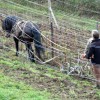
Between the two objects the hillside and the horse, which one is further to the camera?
the horse

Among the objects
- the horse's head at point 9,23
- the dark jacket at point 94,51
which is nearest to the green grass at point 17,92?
the dark jacket at point 94,51

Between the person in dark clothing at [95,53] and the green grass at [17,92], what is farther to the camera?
the person in dark clothing at [95,53]

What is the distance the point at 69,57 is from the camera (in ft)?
29.3

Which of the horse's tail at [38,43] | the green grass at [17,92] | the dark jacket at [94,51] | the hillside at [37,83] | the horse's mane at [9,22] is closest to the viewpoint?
the green grass at [17,92]

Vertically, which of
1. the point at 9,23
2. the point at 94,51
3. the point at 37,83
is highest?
the point at 9,23

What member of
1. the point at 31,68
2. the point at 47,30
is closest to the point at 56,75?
the point at 31,68

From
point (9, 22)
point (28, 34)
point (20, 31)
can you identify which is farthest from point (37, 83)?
point (9, 22)

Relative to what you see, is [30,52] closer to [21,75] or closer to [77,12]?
[21,75]

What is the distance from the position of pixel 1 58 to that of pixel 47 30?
371cm

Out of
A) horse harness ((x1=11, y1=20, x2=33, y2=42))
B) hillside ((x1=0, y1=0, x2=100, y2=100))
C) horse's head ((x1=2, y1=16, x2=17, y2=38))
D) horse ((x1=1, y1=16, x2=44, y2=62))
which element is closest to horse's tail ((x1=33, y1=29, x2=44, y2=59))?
horse ((x1=1, y1=16, x2=44, y2=62))

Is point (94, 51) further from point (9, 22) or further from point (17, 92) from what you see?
point (9, 22)

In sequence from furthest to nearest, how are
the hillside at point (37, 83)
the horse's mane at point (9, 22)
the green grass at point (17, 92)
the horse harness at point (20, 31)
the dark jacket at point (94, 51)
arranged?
1. the horse's mane at point (9, 22)
2. the horse harness at point (20, 31)
3. the dark jacket at point (94, 51)
4. the hillside at point (37, 83)
5. the green grass at point (17, 92)

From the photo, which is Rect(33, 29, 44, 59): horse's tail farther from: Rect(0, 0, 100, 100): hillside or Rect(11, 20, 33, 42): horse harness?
Rect(0, 0, 100, 100): hillside

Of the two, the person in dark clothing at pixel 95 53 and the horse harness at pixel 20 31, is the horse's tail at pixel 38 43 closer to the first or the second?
the horse harness at pixel 20 31
